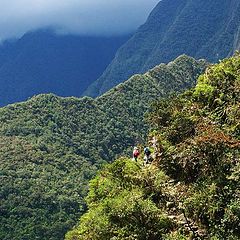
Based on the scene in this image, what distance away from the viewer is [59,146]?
79.1m

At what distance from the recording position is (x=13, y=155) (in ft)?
244

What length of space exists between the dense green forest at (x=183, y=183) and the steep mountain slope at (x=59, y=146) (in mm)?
43907

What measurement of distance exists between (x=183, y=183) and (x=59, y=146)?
63854mm

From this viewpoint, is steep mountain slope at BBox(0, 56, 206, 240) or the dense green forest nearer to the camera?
the dense green forest

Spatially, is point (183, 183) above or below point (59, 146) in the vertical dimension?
below

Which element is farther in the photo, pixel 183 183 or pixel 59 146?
pixel 59 146

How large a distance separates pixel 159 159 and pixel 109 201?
2649 millimetres

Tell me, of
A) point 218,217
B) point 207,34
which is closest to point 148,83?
point 218,217

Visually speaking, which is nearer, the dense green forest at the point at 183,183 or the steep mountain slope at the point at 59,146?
the dense green forest at the point at 183,183

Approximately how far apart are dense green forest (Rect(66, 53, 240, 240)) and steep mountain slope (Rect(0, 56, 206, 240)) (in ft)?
144

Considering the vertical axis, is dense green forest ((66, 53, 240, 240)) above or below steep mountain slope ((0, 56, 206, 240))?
below

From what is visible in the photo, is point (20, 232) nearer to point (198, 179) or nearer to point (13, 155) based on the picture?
point (13, 155)

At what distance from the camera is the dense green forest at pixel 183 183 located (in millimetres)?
14062

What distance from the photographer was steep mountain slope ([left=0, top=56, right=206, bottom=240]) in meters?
63.4
